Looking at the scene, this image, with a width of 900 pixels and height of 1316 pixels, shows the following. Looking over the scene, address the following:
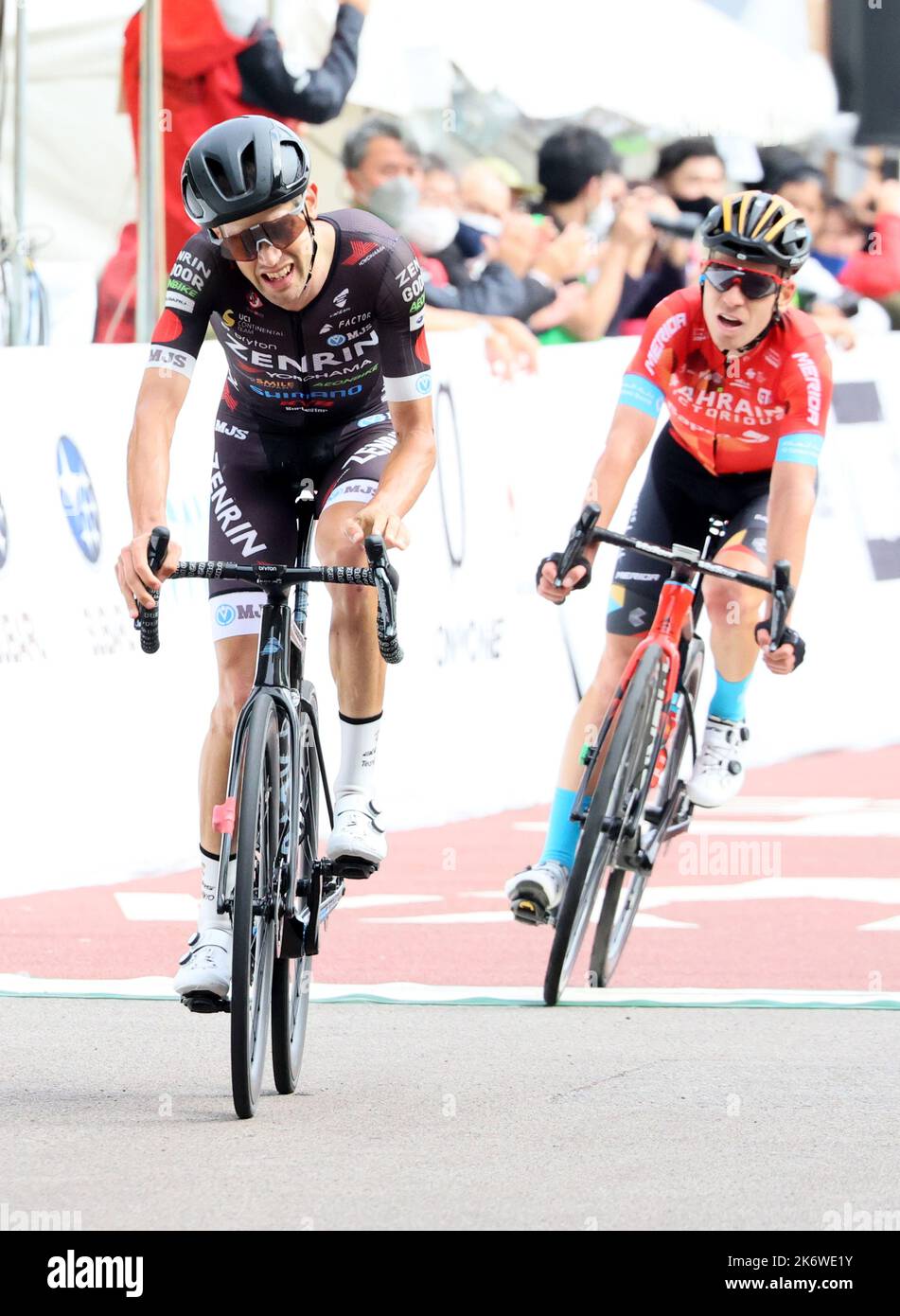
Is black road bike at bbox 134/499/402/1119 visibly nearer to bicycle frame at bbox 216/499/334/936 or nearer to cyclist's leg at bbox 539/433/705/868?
bicycle frame at bbox 216/499/334/936

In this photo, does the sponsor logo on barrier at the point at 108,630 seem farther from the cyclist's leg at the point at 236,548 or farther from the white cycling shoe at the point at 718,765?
the cyclist's leg at the point at 236,548

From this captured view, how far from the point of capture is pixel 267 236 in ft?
17.9

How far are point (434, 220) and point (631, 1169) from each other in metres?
7.57

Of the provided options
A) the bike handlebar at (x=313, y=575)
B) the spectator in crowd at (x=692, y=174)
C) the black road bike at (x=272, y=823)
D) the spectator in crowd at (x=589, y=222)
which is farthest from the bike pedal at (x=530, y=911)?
the spectator in crowd at (x=692, y=174)

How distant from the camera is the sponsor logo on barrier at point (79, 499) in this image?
8672mm

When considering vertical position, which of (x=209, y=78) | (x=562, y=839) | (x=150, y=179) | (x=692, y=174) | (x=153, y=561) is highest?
(x=692, y=174)

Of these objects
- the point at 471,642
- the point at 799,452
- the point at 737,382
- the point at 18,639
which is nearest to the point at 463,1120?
the point at 799,452

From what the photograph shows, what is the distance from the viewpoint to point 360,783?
604 cm

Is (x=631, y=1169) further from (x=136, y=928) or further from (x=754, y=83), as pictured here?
(x=754, y=83)

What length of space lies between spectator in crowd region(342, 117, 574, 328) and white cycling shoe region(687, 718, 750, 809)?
451 centimetres

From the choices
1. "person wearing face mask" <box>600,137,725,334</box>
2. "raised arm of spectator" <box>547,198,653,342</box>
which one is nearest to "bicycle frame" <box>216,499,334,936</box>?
"raised arm of spectator" <box>547,198,653,342</box>

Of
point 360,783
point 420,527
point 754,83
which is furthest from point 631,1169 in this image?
point 754,83

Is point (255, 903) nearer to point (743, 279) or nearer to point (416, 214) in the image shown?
point (743, 279)

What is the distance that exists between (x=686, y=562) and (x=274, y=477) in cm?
149
